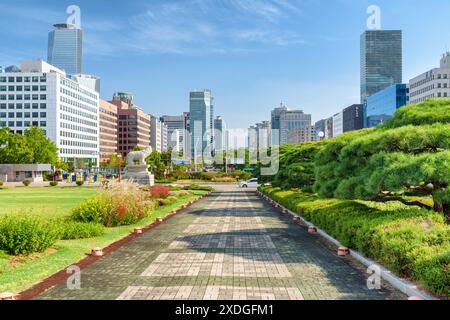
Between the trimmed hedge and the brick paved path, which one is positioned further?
the brick paved path

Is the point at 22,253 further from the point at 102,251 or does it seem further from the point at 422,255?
the point at 422,255

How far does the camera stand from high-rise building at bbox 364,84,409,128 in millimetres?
120250

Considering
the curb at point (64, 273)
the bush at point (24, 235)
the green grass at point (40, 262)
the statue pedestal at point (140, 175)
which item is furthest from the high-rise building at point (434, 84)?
the bush at point (24, 235)

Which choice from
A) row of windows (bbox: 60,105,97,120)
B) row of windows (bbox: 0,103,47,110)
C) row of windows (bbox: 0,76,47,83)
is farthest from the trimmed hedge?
row of windows (bbox: 60,105,97,120)

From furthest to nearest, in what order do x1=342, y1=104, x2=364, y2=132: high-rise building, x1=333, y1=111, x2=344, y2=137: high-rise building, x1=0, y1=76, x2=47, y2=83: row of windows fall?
1. x1=333, y1=111, x2=344, y2=137: high-rise building
2. x1=342, y1=104, x2=364, y2=132: high-rise building
3. x1=0, y1=76, x2=47, y2=83: row of windows

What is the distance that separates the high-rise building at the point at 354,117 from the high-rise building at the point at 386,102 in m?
20.3

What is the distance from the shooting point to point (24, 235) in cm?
1172

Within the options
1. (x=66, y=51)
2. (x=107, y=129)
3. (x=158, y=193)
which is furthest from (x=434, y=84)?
(x=66, y=51)

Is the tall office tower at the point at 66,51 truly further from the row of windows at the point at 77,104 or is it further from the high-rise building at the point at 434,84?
the high-rise building at the point at 434,84

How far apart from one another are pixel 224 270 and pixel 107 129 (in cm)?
14635

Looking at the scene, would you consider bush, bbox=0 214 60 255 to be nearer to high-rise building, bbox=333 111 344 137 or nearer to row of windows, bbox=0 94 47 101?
row of windows, bbox=0 94 47 101

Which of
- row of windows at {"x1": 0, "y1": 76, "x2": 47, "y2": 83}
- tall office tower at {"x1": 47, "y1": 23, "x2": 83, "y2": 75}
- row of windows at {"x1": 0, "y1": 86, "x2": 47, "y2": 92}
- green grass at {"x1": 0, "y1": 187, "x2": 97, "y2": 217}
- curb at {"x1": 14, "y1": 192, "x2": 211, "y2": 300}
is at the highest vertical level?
tall office tower at {"x1": 47, "y1": 23, "x2": 83, "y2": 75}

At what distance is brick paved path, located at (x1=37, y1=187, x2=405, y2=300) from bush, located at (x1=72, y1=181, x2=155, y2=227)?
2.80 m

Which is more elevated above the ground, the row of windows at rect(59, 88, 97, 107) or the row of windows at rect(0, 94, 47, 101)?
the row of windows at rect(59, 88, 97, 107)
